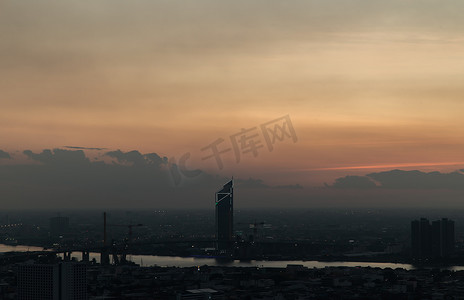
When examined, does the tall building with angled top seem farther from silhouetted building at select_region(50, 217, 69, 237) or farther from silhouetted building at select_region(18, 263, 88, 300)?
silhouetted building at select_region(18, 263, 88, 300)

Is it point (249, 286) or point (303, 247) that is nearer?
point (249, 286)

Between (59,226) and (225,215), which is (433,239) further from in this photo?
(59,226)

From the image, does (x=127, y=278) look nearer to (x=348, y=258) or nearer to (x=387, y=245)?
(x=348, y=258)

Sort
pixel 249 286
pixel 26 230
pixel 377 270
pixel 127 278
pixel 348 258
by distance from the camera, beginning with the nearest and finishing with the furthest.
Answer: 1. pixel 249 286
2. pixel 127 278
3. pixel 377 270
4. pixel 348 258
5. pixel 26 230

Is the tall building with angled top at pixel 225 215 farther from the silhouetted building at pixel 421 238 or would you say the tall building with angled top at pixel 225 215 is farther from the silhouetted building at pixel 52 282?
the silhouetted building at pixel 52 282

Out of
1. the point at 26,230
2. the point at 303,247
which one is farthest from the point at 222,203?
the point at 26,230

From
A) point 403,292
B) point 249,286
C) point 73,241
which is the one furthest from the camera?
point 73,241
